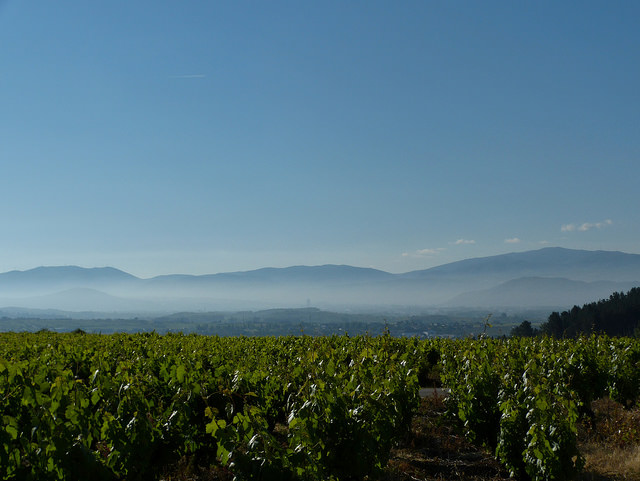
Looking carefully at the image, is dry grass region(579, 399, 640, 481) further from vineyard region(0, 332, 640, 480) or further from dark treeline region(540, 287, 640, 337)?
dark treeline region(540, 287, 640, 337)

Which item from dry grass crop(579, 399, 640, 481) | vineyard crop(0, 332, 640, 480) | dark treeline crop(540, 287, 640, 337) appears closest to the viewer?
vineyard crop(0, 332, 640, 480)

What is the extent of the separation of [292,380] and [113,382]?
9.32ft

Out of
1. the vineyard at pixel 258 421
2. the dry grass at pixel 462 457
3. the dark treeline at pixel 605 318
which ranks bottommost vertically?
the dark treeline at pixel 605 318

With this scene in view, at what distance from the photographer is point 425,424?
1069cm

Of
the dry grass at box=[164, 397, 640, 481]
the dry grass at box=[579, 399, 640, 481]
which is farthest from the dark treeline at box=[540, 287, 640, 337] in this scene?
the dry grass at box=[164, 397, 640, 481]

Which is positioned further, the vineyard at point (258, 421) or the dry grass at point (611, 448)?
the dry grass at point (611, 448)

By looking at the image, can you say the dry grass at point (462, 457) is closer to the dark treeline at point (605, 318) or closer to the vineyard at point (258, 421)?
the vineyard at point (258, 421)

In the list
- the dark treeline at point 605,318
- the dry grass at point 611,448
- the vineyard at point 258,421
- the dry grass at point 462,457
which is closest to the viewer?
the vineyard at point 258,421

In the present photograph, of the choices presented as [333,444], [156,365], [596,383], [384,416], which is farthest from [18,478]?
[596,383]

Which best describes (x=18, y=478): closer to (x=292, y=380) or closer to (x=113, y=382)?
(x=113, y=382)

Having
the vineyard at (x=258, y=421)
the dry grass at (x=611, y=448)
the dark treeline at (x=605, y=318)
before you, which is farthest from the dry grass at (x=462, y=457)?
the dark treeline at (x=605, y=318)

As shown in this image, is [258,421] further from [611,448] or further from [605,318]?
[605,318]

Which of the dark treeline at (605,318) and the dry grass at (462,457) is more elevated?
the dry grass at (462,457)

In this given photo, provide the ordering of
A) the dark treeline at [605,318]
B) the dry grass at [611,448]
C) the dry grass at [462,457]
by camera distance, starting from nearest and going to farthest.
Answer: the dry grass at [462,457]
the dry grass at [611,448]
the dark treeline at [605,318]
